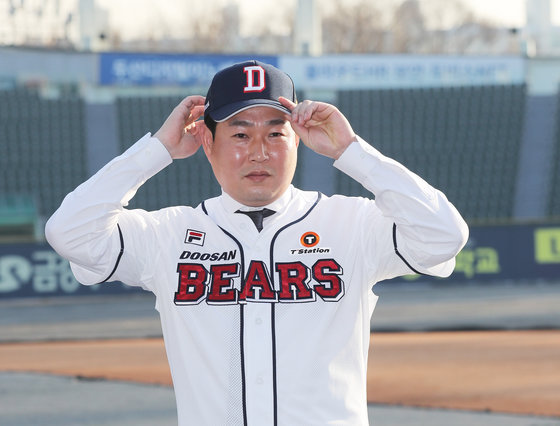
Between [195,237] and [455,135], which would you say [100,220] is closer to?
[195,237]

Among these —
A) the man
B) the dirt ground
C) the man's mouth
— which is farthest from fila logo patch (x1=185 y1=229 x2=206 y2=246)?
the dirt ground

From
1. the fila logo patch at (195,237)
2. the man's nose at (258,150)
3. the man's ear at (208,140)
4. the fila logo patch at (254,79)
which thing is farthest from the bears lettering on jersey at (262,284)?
the fila logo patch at (254,79)

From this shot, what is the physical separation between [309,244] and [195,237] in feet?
1.48

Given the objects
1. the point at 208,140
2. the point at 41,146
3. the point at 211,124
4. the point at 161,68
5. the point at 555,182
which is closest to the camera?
the point at 211,124

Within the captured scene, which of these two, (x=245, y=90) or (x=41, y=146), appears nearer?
(x=245, y=90)

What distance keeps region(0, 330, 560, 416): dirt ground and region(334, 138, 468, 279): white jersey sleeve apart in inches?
241

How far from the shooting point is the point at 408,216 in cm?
309

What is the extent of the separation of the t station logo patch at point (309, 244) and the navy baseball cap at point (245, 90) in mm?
489

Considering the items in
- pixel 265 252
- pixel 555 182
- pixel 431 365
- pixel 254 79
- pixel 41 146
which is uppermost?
pixel 41 146

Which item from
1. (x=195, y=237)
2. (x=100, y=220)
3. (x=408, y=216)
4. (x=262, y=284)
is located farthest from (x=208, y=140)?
(x=408, y=216)

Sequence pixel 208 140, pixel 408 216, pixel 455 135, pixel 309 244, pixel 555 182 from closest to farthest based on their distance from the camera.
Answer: pixel 408 216
pixel 309 244
pixel 208 140
pixel 555 182
pixel 455 135

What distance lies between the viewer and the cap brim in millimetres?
3168

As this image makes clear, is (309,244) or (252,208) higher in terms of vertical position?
(252,208)

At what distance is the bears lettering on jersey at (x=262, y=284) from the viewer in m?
3.11
